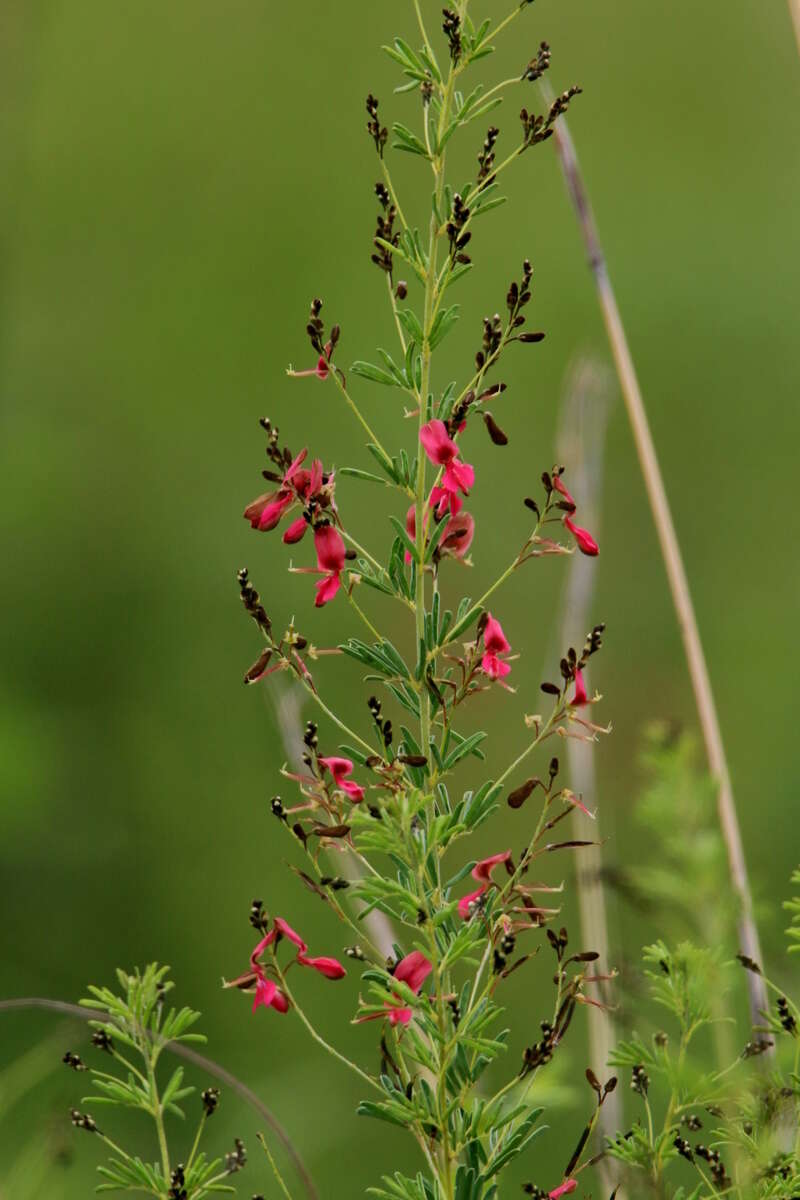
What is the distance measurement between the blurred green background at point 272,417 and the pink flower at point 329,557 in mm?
2279

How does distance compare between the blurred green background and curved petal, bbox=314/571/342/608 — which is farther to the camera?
the blurred green background

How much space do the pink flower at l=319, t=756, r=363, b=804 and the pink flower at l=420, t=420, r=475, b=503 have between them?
184mm

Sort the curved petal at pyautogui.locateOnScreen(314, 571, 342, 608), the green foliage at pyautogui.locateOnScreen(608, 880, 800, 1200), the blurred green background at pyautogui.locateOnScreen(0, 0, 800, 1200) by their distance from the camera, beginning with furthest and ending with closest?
the blurred green background at pyautogui.locateOnScreen(0, 0, 800, 1200), the curved petal at pyautogui.locateOnScreen(314, 571, 342, 608), the green foliage at pyautogui.locateOnScreen(608, 880, 800, 1200)

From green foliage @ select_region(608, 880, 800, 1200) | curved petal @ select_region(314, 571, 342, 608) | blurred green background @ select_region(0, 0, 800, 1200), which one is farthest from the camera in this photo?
blurred green background @ select_region(0, 0, 800, 1200)

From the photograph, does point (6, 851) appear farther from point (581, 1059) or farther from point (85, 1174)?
point (581, 1059)

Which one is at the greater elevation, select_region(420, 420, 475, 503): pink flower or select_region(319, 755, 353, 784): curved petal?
select_region(420, 420, 475, 503): pink flower

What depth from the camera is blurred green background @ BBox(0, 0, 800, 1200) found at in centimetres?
414

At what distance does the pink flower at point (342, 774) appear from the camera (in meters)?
0.94

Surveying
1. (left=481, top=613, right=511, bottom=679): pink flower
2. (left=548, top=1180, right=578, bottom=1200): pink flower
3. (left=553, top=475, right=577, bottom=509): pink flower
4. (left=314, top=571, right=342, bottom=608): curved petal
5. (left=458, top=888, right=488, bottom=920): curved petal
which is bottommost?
(left=548, top=1180, right=578, bottom=1200): pink flower

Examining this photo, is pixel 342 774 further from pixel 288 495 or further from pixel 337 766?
pixel 288 495

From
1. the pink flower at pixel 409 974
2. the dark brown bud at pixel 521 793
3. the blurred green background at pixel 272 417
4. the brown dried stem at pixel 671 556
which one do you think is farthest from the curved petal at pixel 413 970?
the blurred green background at pixel 272 417

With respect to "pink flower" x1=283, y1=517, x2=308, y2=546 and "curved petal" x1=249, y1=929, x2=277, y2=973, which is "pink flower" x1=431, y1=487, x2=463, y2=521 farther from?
"curved petal" x1=249, y1=929, x2=277, y2=973

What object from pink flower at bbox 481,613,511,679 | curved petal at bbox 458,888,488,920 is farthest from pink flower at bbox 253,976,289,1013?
pink flower at bbox 481,613,511,679

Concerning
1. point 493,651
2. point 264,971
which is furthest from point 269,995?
point 493,651
